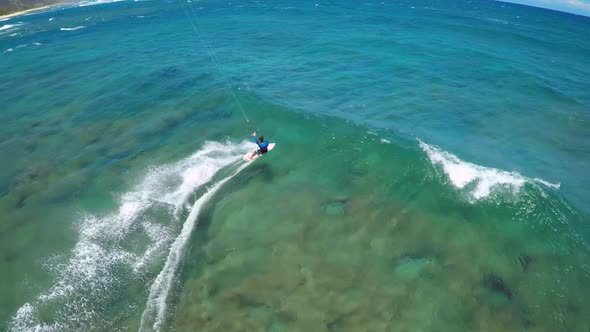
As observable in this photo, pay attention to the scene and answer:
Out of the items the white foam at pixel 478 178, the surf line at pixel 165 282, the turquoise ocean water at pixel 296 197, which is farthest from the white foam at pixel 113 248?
the white foam at pixel 478 178

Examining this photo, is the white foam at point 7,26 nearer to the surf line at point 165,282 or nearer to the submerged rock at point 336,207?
the surf line at point 165,282

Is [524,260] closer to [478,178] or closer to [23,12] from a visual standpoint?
[478,178]

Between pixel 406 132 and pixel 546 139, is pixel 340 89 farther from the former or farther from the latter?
pixel 546 139

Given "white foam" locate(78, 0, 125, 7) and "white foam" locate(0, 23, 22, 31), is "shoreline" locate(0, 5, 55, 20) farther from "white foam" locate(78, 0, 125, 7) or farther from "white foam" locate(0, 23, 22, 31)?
"white foam" locate(0, 23, 22, 31)

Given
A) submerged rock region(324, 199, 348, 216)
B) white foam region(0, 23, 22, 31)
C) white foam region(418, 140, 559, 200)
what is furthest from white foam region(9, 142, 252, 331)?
white foam region(0, 23, 22, 31)

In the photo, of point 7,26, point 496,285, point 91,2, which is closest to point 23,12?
point 91,2

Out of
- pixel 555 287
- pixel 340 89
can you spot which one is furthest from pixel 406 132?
pixel 555 287
